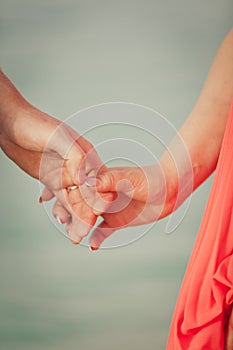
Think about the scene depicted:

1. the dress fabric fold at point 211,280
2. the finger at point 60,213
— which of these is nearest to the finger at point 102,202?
the finger at point 60,213

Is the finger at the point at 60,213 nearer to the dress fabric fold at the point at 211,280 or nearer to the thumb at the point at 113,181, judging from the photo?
the thumb at the point at 113,181

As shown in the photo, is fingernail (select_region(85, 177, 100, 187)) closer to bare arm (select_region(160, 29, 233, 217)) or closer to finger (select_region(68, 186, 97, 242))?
finger (select_region(68, 186, 97, 242))

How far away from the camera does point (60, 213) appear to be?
250 cm

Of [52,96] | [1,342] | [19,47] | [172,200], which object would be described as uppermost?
[19,47]

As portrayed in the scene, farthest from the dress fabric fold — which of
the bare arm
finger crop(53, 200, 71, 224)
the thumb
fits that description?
finger crop(53, 200, 71, 224)

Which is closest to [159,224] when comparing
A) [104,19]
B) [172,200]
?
[172,200]

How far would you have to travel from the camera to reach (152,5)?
8.37 feet

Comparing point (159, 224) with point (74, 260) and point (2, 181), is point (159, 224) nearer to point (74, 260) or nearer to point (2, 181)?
point (74, 260)

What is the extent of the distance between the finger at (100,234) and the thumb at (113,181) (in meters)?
0.13

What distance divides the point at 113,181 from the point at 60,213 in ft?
0.71

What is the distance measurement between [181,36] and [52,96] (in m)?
0.50

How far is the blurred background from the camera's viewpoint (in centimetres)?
249

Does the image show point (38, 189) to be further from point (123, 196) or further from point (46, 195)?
point (123, 196)

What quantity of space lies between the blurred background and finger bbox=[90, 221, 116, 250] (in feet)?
0.11
